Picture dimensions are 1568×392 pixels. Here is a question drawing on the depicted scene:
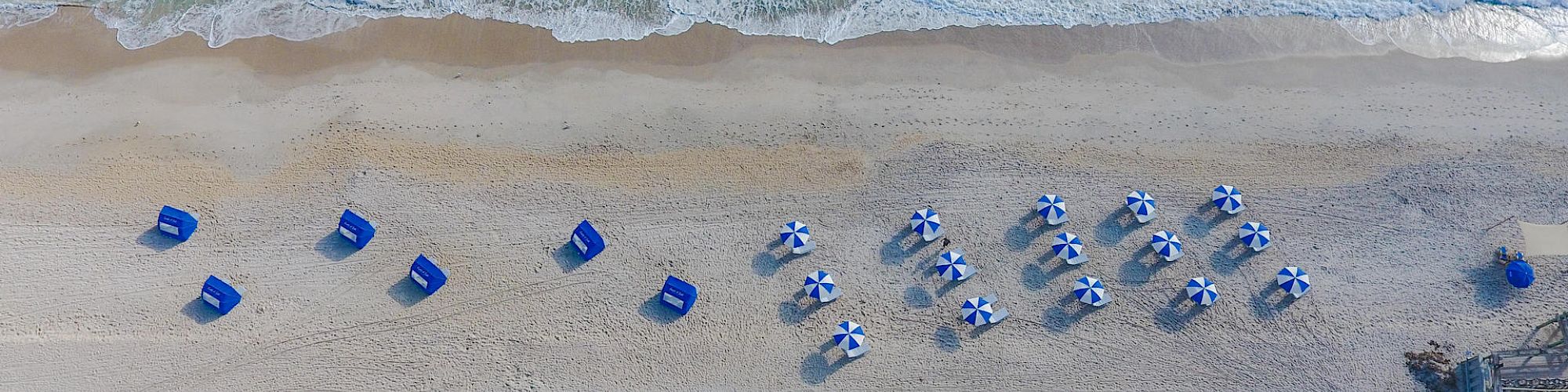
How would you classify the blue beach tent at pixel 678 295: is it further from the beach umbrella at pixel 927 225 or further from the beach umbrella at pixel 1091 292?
the beach umbrella at pixel 1091 292

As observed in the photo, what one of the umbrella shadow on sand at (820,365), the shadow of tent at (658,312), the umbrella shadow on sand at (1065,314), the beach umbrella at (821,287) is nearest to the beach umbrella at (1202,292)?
the umbrella shadow on sand at (1065,314)

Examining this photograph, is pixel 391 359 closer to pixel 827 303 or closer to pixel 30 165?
pixel 827 303

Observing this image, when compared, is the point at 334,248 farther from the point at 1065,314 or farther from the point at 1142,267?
the point at 1142,267

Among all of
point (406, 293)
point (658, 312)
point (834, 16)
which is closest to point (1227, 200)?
point (834, 16)

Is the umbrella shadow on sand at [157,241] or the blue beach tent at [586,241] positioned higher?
the blue beach tent at [586,241]

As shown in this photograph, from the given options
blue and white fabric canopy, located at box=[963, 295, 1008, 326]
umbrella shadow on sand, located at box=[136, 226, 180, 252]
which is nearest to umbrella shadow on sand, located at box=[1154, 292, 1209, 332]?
blue and white fabric canopy, located at box=[963, 295, 1008, 326]

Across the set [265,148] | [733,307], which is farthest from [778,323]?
[265,148]
